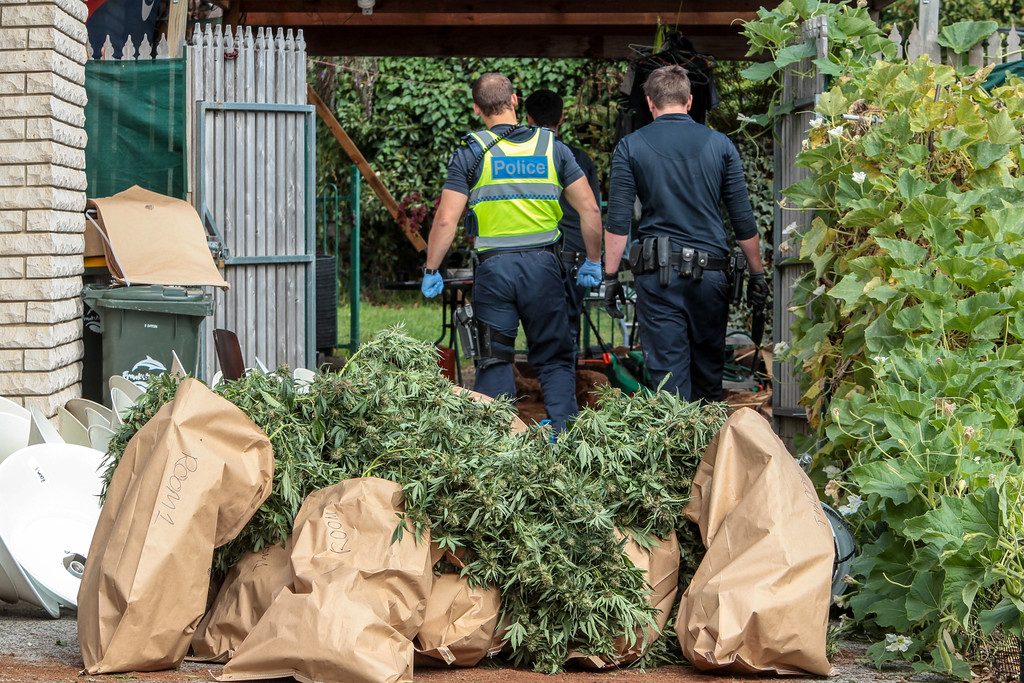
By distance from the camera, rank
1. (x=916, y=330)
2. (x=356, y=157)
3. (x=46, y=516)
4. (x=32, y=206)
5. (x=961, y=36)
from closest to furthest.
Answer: (x=916, y=330)
(x=46, y=516)
(x=961, y=36)
(x=32, y=206)
(x=356, y=157)

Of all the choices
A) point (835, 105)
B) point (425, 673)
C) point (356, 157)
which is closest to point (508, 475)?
point (425, 673)

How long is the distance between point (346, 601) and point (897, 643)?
5.09 feet

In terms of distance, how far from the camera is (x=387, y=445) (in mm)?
3199

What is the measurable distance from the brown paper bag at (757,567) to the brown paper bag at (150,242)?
332cm

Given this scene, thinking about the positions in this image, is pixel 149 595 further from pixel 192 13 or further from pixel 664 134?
pixel 192 13

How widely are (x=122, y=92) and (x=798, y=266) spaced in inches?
159

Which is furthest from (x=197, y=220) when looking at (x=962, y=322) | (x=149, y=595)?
(x=962, y=322)

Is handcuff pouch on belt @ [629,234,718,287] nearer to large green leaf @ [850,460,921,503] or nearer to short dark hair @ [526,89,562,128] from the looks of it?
large green leaf @ [850,460,921,503]

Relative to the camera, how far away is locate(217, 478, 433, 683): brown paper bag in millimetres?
2729

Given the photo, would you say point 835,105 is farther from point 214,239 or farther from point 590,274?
point 214,239

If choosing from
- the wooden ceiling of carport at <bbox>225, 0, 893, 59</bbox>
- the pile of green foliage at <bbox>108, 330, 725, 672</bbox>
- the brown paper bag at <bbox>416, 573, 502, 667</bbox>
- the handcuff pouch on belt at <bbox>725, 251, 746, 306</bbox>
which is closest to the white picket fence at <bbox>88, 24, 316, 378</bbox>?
the wooden ceiling of carport at <bbox>225, 0, 893, 59</bbox>

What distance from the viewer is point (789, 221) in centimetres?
482

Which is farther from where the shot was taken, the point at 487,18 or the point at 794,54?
the point at 487,18

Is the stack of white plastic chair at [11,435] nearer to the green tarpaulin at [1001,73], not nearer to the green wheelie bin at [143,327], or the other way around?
the green wheelie bin at [143,327]
